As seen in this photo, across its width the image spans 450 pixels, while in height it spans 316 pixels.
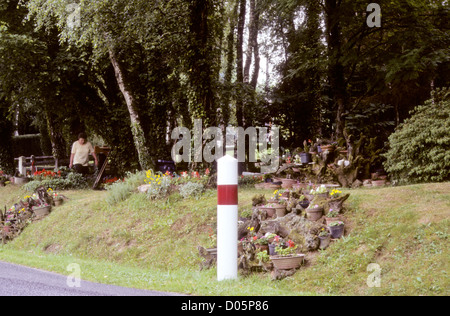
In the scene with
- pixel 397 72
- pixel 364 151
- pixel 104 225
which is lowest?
pixel 104 225

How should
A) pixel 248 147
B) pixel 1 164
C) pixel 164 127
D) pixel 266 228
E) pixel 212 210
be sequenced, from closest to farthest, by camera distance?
pixel 266 228 → pixel 212 210 → pixel 164 127 → pixel 1 164 → pixel 248 147

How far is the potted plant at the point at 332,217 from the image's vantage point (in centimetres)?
750

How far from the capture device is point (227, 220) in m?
5.41

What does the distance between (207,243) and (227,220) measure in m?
3.23

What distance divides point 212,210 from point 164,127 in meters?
11.0

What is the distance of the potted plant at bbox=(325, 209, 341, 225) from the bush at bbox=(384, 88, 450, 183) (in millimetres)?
4763

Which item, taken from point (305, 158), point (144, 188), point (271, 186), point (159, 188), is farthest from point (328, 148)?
point (144, 188)

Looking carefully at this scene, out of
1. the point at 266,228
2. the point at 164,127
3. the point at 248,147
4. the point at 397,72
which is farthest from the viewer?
the point at 248,147

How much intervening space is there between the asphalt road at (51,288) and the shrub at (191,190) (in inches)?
202

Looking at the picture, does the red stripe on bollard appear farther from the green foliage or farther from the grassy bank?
the green foliage

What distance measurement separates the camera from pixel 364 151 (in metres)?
15.5

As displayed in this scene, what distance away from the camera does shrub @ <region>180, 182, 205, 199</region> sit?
37.2 ft
